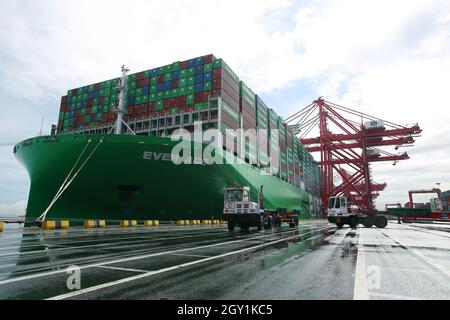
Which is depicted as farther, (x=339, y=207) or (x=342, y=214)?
(x=339, y=207)

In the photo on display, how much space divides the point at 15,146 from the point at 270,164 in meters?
35.1

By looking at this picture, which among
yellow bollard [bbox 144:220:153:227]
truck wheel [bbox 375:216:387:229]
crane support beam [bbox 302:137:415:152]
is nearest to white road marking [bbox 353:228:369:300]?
yellow bollard [bbox 144:220:153:227]

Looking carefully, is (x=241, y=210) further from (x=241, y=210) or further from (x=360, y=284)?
(x=360, y=284)

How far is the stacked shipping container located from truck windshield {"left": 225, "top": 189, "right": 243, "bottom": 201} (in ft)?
39.7

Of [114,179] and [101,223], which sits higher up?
[114,179]

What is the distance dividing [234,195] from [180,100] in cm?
1795

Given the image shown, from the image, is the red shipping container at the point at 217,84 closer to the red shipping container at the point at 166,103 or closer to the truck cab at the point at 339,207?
the red shipping container at the point at 166,103

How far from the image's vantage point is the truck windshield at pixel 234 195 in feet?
64.4

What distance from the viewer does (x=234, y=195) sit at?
19.8m

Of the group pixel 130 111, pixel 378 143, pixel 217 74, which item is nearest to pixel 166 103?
pixel 130 111

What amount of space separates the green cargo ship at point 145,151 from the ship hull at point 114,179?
8 centimetres

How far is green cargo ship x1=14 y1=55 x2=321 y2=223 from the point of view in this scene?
23219mm

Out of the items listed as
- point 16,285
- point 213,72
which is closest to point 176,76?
point 213,72
